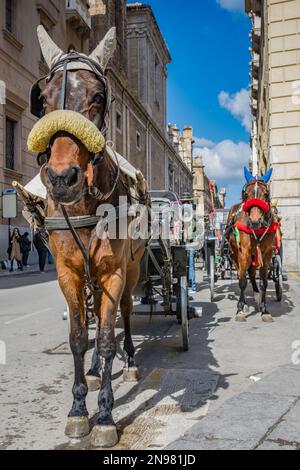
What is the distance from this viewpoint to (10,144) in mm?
23594

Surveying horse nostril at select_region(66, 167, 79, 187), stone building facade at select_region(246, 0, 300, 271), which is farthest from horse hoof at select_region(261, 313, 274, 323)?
stone building facade at select_region(246, 0, 300, 271)

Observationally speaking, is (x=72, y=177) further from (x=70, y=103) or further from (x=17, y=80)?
(x=17, y=80)

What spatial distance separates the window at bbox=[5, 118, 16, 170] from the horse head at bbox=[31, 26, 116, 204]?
797 inches

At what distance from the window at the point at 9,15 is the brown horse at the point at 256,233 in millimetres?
19484

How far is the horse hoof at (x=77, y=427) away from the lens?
3.55 metres

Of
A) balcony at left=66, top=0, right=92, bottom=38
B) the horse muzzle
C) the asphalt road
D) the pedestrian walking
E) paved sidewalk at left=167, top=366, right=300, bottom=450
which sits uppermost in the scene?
balcony at left=66, top=0, right=92, bottom=38

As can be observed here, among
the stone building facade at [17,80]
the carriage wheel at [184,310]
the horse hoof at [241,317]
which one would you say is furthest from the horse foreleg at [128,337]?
the stone building facade at [17,80]

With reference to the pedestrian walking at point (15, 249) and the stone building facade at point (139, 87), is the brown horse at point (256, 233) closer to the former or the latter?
the pedestrian walking at point (15, 249)

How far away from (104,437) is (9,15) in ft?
80.6

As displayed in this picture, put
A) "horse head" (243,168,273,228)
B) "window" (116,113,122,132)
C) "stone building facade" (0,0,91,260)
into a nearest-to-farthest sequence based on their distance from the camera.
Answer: "horse head" (243,168,273,228) → "stone building facade" (0,0,91,260) → "window" (116,113,122,132)

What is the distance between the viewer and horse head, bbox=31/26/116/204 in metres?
2.99

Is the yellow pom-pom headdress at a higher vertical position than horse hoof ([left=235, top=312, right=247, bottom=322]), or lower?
higher

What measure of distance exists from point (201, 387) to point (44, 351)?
2.40m

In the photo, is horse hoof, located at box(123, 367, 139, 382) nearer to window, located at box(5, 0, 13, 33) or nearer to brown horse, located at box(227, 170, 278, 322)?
brown horse, located at box(227, 170, 278, 322)
